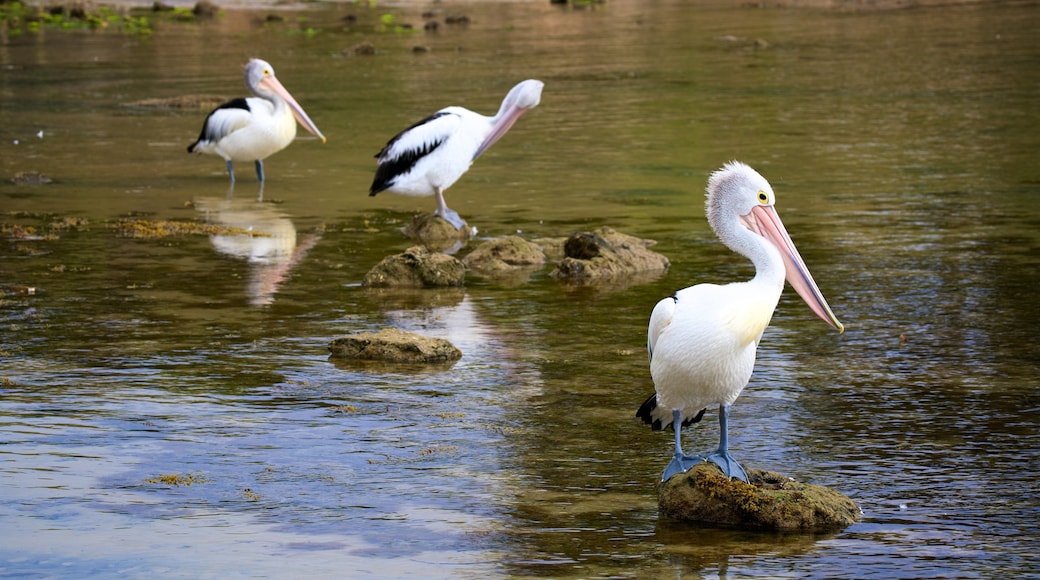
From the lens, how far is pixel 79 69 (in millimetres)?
24859

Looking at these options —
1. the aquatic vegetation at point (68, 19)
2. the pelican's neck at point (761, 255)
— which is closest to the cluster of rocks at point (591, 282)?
the pelican's neck at point (761, 255)

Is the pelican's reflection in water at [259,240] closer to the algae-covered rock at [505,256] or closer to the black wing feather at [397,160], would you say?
the black wing feather at [397,160]

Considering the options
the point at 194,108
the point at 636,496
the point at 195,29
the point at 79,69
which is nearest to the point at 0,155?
the point at 194,108

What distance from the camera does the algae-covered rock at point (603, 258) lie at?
9.60 meters

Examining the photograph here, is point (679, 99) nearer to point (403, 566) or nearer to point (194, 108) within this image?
point (194, 108)

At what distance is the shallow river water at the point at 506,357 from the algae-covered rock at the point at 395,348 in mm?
126

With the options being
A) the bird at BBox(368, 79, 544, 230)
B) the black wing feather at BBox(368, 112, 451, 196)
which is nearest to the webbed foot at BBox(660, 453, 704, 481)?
the bird at BBox(368, 79, 544, 230)

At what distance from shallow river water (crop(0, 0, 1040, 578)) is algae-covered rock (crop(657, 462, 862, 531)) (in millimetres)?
70

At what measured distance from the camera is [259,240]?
1108 centimetres

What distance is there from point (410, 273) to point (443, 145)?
2.36 meters

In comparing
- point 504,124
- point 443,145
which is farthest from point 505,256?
point 504,124

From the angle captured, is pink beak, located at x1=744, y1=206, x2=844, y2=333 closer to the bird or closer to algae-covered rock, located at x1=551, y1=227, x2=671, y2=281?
algae-covered rock, located at x1=551, y1=227, x2=671, y2=281

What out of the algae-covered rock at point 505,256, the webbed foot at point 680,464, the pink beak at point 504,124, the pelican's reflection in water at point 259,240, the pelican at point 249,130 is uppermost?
the pink beak at point 504,124

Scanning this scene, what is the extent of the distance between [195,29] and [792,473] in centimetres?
3094
